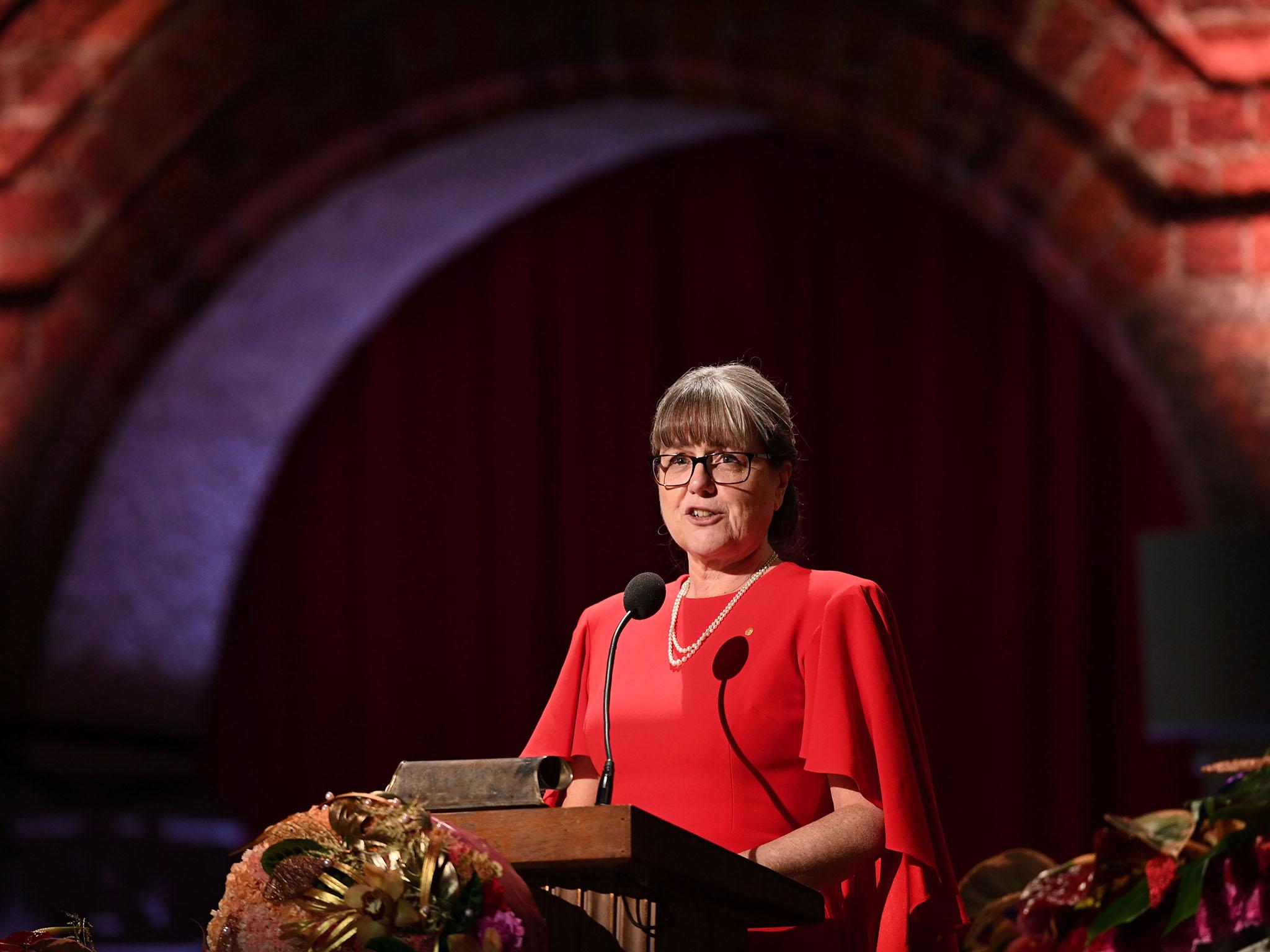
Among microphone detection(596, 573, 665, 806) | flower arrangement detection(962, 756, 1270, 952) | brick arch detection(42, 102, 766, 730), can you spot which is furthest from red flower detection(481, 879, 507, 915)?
brick arch detection(42, 102, 766, 730)

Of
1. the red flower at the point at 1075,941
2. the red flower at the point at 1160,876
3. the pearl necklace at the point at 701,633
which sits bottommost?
the red flower at the point at 1075,941

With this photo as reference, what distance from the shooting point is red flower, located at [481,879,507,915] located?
1.58 m

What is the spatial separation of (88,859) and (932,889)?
3579 mm

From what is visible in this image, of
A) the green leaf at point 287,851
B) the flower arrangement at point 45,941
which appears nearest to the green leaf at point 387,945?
the green leaf at point 287,851

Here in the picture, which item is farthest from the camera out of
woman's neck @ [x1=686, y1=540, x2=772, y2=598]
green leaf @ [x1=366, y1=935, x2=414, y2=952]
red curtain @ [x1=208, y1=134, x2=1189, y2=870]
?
red curtain @ [x1=208, y1=134, x2=1189, y2=870]

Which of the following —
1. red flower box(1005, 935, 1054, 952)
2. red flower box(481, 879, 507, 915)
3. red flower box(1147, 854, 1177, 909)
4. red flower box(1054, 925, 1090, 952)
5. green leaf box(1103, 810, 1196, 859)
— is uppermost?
red flower box(481, 879, 507, 915)

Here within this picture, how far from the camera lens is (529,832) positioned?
1.71 meters

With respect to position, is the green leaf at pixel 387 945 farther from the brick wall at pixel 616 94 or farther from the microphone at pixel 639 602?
the brick wall at pixel 616 94

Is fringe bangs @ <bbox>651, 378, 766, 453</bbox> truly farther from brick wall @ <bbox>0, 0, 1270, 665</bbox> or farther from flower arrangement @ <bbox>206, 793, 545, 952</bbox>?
brick wall @ <bbox>0, 0, 1270, 665</bbox>

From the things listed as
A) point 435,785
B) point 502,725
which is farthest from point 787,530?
point 502,725

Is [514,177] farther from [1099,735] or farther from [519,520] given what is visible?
[1099,735]

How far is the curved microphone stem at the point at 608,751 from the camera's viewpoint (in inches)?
76.9

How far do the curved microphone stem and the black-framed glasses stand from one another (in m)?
0.21

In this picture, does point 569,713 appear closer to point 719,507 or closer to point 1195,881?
point 719,507
